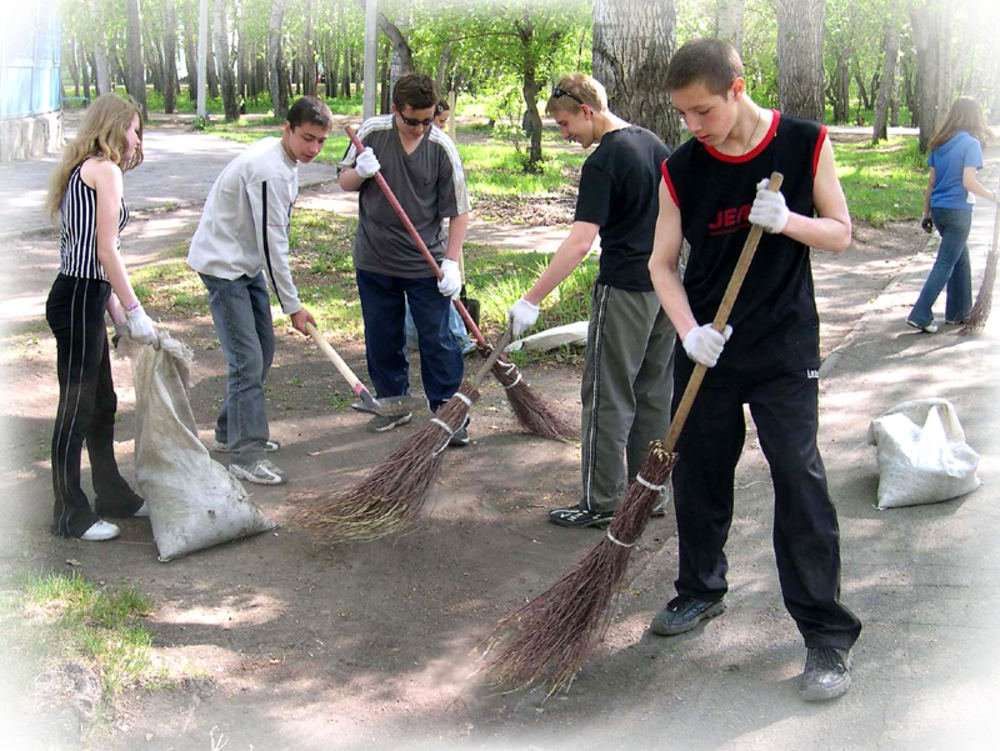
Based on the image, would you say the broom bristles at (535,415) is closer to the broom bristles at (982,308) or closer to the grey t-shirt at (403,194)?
the grey t-shirt at (403,194)

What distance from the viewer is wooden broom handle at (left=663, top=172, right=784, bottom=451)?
3.25 m

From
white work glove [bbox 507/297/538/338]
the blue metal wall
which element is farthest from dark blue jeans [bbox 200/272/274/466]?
the blue metal wall

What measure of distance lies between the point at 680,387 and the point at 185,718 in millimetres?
1881

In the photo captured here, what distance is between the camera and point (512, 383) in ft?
20.0

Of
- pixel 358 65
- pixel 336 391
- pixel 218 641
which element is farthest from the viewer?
pixel 358 65

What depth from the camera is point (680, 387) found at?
3.73 meters

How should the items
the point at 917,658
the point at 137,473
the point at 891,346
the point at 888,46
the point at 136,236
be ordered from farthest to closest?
the point at 888,46, the point at 136,236, the point at 891,346, the point at 137,473, the point at 917,658

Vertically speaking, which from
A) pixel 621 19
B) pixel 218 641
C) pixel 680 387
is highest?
pixel 621 19

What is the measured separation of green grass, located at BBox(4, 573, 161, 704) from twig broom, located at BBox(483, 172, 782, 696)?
1159 millimetres

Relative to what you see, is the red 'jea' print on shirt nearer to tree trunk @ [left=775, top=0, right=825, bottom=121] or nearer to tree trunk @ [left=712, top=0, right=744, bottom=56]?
tree trunk @ [left=775, top=0, right=825, bottom=121]

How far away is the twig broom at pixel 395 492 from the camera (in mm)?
4879

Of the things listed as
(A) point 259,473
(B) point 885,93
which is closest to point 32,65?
(A) point 259,473

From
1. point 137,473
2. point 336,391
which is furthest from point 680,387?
point 336,391

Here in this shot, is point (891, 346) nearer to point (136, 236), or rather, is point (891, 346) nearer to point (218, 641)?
point (218, 641)
